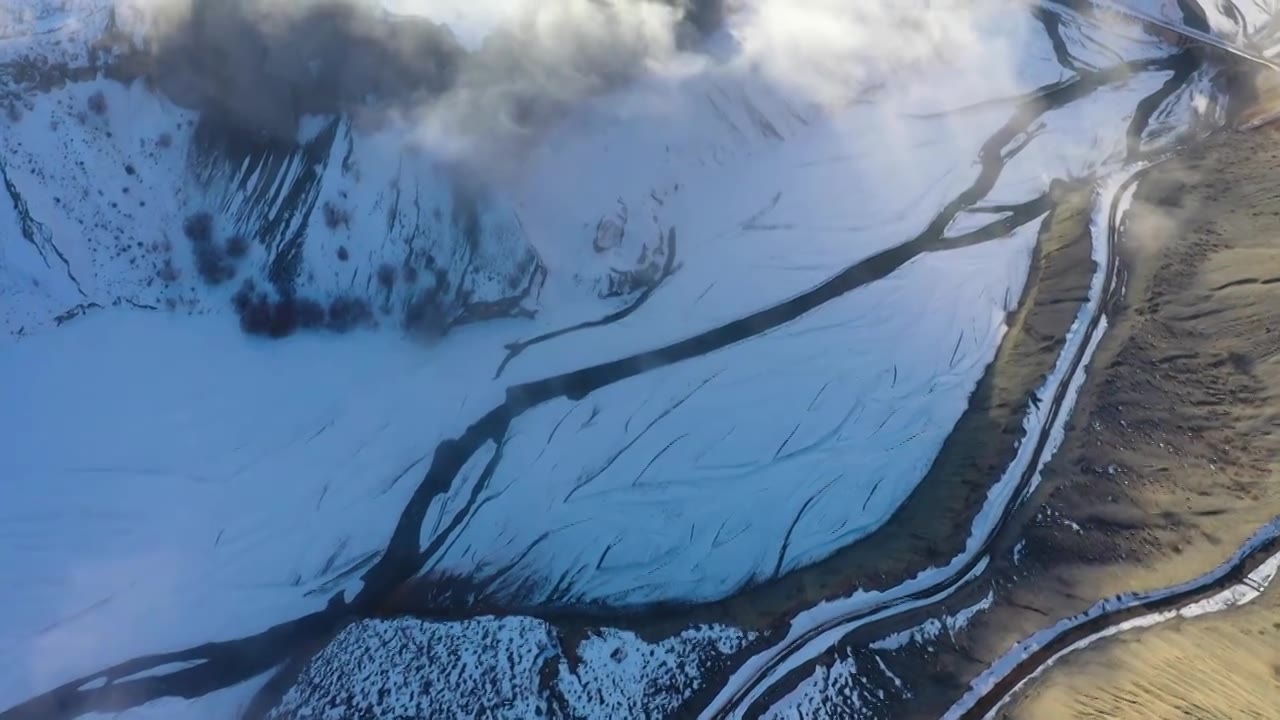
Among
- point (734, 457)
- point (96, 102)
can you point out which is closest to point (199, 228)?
point (96, 102)

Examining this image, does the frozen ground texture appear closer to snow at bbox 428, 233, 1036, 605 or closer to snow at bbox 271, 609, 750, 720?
snow at bbox 428, 233, 1036, 605

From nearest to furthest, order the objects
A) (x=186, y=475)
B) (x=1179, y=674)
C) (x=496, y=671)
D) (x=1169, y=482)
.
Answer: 1. (x=1179, y=674)
2. (x=496, y=671)
3. (x=1169, y=482)
4. (x=186, y=475)

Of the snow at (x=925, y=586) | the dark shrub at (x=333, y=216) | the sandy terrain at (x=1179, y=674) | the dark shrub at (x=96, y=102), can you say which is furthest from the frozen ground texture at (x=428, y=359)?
the sandy terrain at (x=1179, y=674)

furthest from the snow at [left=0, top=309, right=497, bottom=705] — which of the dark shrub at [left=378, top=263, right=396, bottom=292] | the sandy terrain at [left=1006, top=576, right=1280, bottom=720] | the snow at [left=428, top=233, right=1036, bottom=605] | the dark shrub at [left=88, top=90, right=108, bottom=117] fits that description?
the sandy terrain at [left=1006, top=576, right=1280, bottom=720]

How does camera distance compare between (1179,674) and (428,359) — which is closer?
(1179,674)

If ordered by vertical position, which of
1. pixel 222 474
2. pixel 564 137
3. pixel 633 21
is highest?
pixel 633 21

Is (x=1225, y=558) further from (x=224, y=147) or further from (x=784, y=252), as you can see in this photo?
(x=224, y=147)

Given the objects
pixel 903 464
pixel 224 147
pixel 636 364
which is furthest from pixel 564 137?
pixel 903 464

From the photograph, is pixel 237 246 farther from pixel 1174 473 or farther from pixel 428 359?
pixel 1174 473
